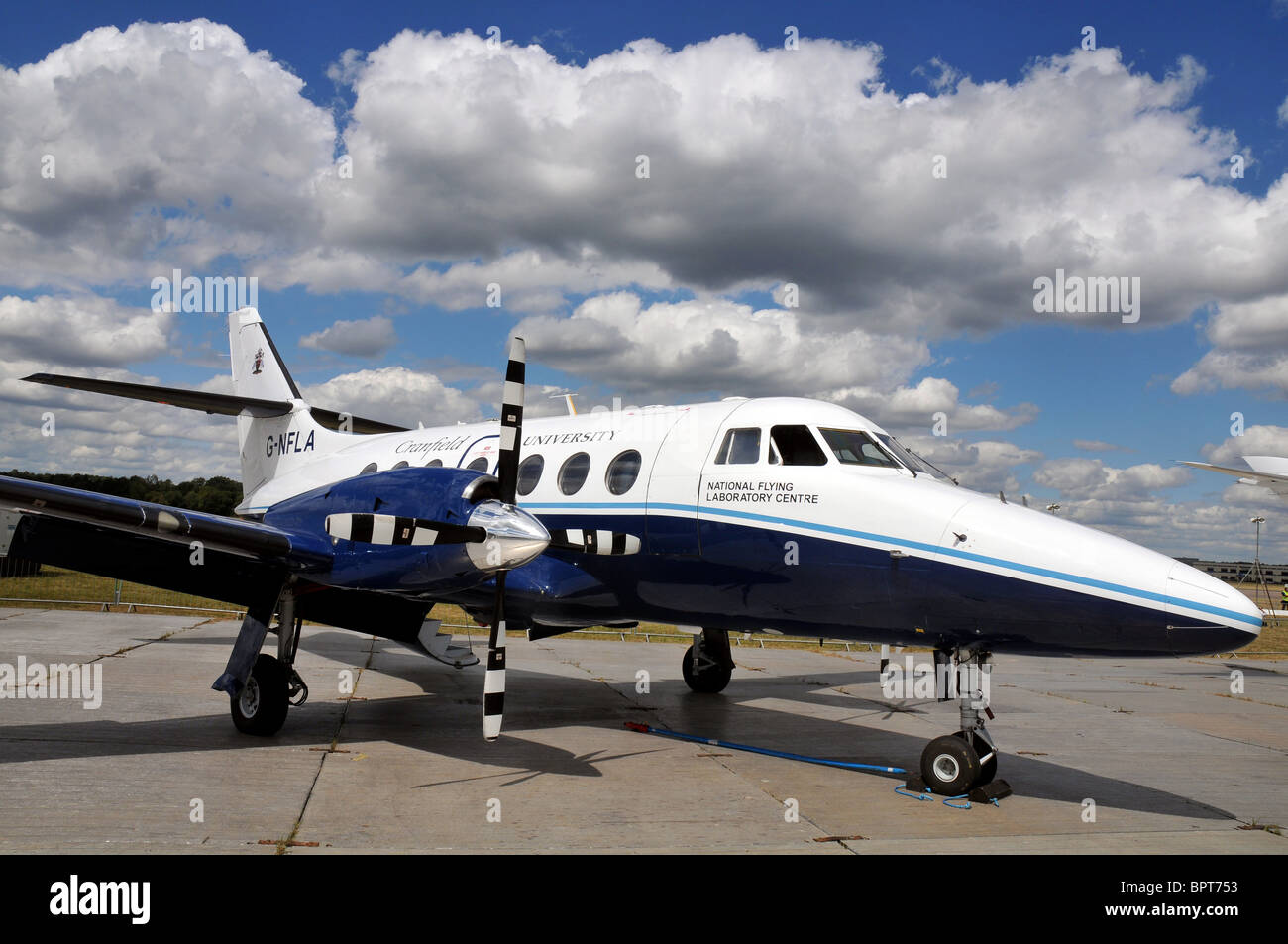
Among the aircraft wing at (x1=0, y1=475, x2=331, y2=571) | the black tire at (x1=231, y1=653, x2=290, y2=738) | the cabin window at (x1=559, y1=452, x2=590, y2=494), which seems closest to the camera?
the aircraft wing at (x1=0, y1=475, x2=331, y2=571)

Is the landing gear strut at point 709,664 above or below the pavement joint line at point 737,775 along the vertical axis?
above

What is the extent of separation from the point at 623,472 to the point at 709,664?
507 centimetres

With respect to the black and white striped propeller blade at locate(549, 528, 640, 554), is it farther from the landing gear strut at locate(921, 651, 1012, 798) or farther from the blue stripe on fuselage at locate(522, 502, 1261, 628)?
the landing gear strut at locate(921, 651, 1012, 798)

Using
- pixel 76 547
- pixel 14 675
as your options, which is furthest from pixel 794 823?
pixel 14 675

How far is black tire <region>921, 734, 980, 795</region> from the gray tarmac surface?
0.60 feet

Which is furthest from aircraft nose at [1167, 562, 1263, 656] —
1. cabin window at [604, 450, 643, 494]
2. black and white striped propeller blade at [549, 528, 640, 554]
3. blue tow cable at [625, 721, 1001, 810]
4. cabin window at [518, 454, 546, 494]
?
cabin window at [518, 454, 546, 494]

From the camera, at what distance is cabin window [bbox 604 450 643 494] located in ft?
31.7

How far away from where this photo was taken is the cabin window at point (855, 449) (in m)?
8.46

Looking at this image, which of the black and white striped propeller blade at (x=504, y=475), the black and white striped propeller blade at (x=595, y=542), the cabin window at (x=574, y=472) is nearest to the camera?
the black and white striped propeller blade at (x=504, y=475)

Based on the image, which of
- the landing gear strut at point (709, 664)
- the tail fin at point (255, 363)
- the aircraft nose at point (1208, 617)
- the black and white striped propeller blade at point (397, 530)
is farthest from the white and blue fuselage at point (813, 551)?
the tail fin at point (255, 363)

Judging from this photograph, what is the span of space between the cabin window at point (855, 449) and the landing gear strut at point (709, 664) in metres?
5.73

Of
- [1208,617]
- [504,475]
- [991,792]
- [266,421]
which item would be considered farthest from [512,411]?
[266,421]

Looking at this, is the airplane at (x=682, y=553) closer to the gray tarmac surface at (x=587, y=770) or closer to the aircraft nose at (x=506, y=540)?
the aircraft nose at (x=506, y=540)

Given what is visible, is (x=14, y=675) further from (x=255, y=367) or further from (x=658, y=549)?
(x=658, y=549)
